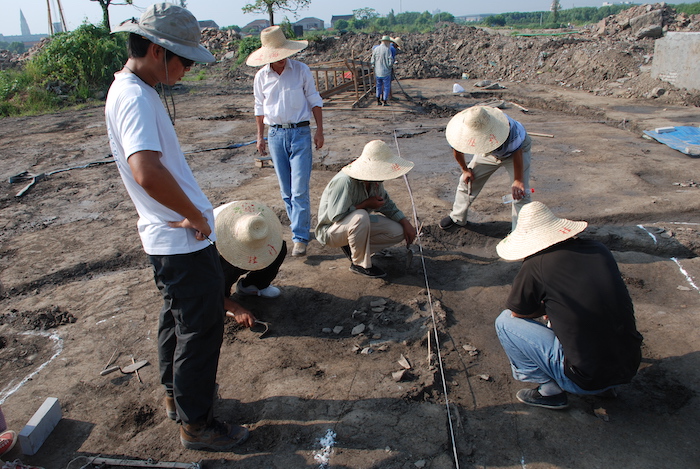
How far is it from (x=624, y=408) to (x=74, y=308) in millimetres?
4039

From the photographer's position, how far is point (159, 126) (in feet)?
6.54

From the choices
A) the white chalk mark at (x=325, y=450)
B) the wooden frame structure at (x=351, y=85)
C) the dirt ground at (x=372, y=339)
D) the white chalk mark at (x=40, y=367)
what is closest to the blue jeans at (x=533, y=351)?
the dirt ground at (x=372, y=339)

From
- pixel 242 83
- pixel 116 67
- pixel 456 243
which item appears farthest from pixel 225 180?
pixel 242 83

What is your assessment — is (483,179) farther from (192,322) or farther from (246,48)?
(246,48)

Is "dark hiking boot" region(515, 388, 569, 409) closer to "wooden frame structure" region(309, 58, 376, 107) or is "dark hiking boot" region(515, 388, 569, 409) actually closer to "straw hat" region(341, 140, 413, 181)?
"straw hat" region(341, 140, 413, 181)

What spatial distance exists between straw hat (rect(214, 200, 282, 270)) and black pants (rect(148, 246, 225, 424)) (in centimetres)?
78

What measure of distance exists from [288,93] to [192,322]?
2975 millimetres

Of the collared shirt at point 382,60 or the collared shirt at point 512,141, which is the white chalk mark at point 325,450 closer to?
the collared shirt at point 512,141

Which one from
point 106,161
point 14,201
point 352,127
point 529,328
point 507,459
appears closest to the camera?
point 507,459

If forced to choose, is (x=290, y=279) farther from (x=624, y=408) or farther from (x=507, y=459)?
(x=624, y=408)

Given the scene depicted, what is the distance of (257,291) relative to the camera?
3.93m

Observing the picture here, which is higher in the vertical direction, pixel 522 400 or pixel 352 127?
pixel 352 127

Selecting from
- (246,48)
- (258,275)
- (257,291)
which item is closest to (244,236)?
(258,275)

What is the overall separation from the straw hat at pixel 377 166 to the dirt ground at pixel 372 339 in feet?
3.16
